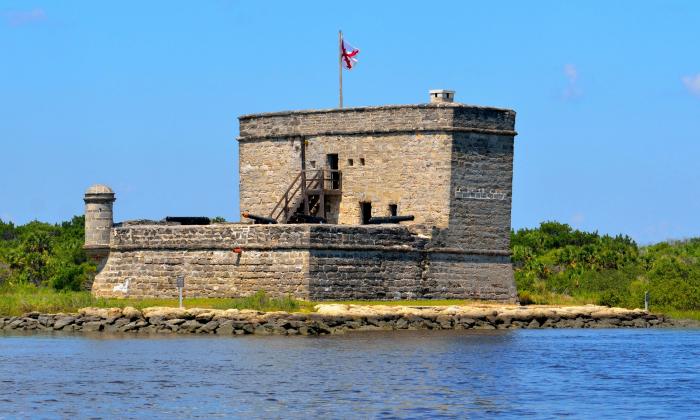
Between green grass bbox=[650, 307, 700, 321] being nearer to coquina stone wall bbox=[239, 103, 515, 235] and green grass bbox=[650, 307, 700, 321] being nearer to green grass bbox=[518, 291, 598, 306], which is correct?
green grass bbox=[518, 291, 598, 306]

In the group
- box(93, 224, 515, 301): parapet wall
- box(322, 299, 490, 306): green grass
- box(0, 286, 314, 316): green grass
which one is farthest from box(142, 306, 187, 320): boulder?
box(322, 299, 490, 306): green grass

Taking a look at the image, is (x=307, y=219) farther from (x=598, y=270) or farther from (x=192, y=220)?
(x=598, y=270)

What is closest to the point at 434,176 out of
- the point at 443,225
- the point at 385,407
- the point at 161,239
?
the point at 443,225

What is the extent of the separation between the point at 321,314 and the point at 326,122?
8.10 metres

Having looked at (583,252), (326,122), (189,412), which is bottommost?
(189,412)

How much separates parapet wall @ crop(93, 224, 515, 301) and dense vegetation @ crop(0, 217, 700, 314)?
853 mm

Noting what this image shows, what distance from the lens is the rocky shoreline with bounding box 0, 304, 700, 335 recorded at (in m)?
37.9

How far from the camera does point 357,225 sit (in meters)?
41.3

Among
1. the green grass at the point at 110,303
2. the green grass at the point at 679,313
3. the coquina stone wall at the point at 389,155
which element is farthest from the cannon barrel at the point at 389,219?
the green grass at the point at 679,313

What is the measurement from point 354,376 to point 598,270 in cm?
2305

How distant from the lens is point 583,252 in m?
52.2

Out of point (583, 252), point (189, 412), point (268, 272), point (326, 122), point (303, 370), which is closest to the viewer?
point (189, 412)

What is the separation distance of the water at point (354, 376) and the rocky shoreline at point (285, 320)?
0.72 metres

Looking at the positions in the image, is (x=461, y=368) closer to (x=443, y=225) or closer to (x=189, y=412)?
(x=189, y=412)
